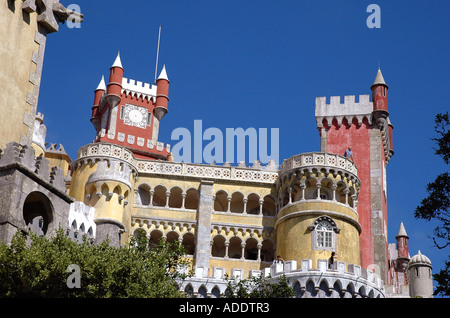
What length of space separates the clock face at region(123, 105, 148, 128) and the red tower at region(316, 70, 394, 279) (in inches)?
720

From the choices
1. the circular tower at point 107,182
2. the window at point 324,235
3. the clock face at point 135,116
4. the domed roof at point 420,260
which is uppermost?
the clock face at point 135,116

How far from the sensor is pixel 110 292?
104ft

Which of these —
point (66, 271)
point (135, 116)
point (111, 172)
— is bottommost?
point (66, 271)

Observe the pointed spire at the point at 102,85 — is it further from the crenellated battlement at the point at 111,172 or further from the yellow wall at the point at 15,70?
the yellow wall at the point at 15,70

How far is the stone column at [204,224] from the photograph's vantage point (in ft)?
205

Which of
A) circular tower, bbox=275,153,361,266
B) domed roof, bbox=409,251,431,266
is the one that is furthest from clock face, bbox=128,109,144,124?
domed roof, bbox=409,251,431,266

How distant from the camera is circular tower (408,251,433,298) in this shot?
182 feet

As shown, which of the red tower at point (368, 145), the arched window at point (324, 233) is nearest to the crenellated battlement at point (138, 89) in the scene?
the red tower at point (368, 145)

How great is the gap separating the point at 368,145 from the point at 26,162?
4129 cm

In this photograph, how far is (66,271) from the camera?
99.9 ft

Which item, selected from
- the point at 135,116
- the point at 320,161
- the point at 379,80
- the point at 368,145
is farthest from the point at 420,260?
the point at 135,116

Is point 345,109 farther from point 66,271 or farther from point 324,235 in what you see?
point 66,271

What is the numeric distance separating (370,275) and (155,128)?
107 ft
